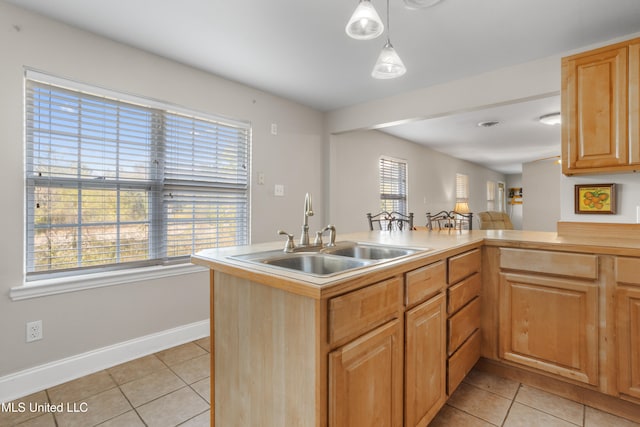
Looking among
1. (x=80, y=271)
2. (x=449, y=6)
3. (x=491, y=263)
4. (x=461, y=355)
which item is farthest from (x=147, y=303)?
(x=449, y=6)

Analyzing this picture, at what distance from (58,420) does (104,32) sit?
7.80 feet

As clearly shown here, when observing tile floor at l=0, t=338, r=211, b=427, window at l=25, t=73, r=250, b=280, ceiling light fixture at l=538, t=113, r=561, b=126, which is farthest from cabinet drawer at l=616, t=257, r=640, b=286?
ceiling light fixture at l=538, t=113, r=561, b=126

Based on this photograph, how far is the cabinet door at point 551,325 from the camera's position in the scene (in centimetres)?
170

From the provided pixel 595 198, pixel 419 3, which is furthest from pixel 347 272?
pixel 595 198

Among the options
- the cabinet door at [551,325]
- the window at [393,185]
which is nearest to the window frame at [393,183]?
the window at [393,185]

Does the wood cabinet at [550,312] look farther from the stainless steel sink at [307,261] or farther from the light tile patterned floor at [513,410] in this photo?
the stainless steel sink at [307,261]

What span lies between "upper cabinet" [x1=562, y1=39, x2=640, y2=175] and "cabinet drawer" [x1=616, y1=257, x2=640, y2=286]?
0.72 m

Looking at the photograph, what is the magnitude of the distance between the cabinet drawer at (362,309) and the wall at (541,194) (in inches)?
323

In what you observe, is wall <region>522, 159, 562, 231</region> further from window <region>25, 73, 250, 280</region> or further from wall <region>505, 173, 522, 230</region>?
window <region>25, 73, 250, 280</region>

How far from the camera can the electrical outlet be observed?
190cm

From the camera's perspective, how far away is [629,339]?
1.61m

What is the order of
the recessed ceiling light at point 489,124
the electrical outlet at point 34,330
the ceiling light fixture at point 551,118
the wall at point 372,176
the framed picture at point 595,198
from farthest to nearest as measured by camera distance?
the recessed ceiling light at point 489,124 < the wall at point 372,176 < the ceiling light fixture at point 551,118 < the framed picture at point 595,198 < the electrical outlet at point 34,330

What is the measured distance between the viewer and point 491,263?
201 cm

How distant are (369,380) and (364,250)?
77cm
